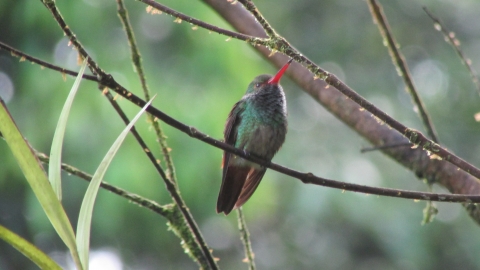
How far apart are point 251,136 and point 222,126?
2.65 m

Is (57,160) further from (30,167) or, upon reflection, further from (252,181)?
(252,181)

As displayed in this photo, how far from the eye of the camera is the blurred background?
6621 mm

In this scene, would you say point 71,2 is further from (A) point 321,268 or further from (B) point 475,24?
(B) point 475,24

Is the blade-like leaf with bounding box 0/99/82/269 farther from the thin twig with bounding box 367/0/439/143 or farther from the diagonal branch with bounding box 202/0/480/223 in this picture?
the thin twig with bounding box 367/0/439/143

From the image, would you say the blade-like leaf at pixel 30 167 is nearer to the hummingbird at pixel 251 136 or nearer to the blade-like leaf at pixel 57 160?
the blade-like leaf at pixel 57 160

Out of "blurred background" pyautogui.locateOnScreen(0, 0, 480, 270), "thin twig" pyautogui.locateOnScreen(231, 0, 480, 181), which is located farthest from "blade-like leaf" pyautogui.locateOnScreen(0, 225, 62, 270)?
"blurred background" pyautogui.locateOnScreen(0, 0, 480, 270)

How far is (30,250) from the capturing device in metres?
1.35

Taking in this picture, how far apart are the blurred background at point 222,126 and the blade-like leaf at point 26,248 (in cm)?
265

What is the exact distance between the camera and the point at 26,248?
4.40ft

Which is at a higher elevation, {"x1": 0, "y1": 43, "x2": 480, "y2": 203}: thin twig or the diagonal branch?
the diagonal branch

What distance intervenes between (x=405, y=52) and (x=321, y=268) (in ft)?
15.2

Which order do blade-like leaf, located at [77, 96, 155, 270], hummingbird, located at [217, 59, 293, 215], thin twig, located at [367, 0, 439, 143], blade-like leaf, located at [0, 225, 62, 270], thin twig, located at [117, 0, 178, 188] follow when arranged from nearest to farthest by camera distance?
1. blade-like leaf, located at [0, 225, 62, 270]
2. blade-like leaf, located at [77, 96, 155, 270]
3. thin twig, located at [117, 0, 178, 188]
4. thin twig, located at [367, 0, 439, 143]
5. hummingbird, located at [217, 59, 293, 215]

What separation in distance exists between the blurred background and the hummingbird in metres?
1.23

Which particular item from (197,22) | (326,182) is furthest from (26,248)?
(326,182)
